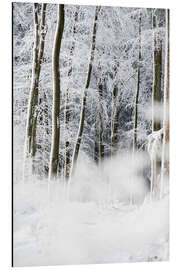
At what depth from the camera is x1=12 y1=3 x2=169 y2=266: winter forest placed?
125 inches

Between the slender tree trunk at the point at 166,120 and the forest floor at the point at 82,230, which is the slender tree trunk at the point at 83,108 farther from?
the slender tree trunk at the point at 166,120

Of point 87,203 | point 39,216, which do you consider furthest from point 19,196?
point 87,203

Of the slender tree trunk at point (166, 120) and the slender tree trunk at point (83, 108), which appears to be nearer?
the slender tree trunk at point (83, 108)

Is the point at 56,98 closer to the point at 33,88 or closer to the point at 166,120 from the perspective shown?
the point at 33,88

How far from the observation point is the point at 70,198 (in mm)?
3240

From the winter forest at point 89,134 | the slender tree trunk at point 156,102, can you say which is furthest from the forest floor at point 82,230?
the slender tree trunk at point 156,102

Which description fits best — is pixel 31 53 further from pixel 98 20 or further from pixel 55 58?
pixel 98 20

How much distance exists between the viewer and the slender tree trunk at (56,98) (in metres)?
3.24

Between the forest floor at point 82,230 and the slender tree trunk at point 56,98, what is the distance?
0.56ft

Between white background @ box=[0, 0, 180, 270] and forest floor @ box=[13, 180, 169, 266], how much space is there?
→ 0.18 ft

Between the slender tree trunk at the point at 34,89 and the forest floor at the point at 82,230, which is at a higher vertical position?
the slender tree trunk at the point at 34,89

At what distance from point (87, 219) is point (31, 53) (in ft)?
4.10
